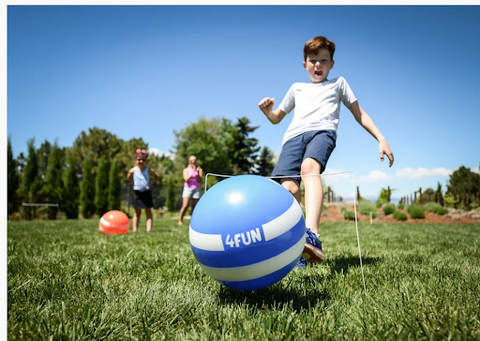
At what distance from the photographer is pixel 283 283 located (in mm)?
2346

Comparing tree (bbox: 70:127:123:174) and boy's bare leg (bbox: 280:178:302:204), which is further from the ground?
tree (bbox: 70:127:123:174)

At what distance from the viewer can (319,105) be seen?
3113mm

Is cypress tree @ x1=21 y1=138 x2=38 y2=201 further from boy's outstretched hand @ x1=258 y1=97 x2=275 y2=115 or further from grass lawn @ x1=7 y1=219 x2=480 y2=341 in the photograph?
boy's outstretched hand @ x1=258 y1=97 x2=275 y2=115

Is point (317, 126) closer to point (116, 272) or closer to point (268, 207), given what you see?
point (268, 207)

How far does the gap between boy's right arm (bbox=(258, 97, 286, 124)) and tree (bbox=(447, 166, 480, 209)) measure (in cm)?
2334

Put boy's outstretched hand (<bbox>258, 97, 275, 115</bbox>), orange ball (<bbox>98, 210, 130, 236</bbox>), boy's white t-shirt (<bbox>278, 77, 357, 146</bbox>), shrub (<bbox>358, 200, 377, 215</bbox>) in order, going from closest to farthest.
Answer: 1. boy's white t-shirt (<bbox>278, 77, 357, 146</bbox>)
2. boy's outstretched hand (<bbox>258, 97, 275, 115</bbox>)
3. orange ball (<bbox>98, 210, 130, 236</bbox>)
4. shrub (<bbox>358, 200, 377, 215</bbox>)

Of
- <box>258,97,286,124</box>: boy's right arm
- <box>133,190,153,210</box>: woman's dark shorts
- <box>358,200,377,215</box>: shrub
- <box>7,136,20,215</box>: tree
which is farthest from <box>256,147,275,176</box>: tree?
<box>258,97,286,124</box>: boy's right arm

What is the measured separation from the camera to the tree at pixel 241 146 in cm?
4719

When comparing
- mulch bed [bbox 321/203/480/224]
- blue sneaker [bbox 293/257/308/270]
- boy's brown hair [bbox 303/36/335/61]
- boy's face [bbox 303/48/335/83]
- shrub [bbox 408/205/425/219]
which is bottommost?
mulch bed [bbox 321/203/480/224]

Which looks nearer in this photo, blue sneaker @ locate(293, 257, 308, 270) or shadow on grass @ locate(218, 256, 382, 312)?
shadow on grass @ locate(218, 256, 382, 312)

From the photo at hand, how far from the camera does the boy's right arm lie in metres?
3.21

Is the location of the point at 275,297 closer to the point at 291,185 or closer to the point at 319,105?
the point at 291,185

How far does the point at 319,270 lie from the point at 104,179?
20014mm

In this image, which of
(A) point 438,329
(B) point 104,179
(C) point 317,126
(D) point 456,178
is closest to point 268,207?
(A) point 438,329
